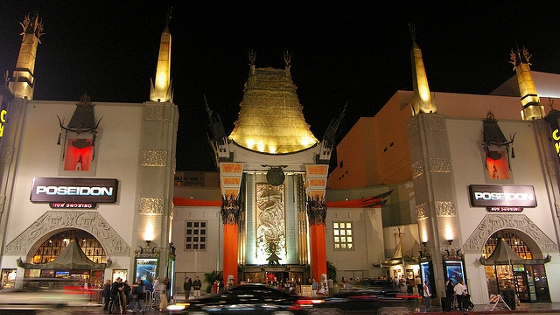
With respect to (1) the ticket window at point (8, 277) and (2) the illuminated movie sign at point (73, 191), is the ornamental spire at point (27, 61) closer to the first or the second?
(2) the illuminated movie sign at point (73, 191)

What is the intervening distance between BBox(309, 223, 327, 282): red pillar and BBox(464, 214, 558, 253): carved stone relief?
9.25 m

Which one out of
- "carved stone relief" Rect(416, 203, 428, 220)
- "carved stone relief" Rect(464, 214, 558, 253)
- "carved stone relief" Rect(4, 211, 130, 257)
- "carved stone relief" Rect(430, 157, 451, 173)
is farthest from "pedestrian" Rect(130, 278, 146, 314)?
"carved stone relief" Rect(464, 214, 558, 253)

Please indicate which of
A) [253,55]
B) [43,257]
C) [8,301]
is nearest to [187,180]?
[253,55]

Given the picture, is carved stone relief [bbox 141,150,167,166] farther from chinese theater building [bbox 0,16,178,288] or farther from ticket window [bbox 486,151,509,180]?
ticket window [bbox 486,151,509,180]

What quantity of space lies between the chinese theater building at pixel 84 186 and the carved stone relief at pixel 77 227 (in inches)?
1.7

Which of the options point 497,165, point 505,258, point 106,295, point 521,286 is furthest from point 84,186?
point 521,286

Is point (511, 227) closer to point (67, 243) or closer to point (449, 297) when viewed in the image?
point (449, 297)

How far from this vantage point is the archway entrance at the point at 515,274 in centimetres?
2209

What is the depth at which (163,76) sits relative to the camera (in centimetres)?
2261

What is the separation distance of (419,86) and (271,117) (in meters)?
10.6

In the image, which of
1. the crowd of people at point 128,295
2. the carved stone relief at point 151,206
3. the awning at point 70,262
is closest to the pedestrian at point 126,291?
the crowd of people at point 128,295

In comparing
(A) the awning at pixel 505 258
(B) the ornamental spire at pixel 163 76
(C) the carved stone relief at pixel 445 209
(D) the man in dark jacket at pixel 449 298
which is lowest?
(D) the man in dark jacket at pixel 449 298

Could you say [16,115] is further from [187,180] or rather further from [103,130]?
[187,180]

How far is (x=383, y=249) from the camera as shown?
3125 cm
